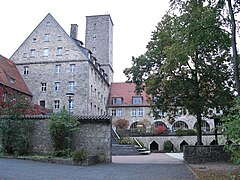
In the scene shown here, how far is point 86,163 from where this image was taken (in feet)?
50.0

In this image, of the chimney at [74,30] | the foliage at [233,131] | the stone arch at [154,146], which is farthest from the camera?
the chimney at [74,30]

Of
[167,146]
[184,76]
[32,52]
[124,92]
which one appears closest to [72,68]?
[32,52]

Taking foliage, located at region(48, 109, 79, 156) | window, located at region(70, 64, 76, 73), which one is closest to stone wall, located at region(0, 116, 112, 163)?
foliage, located at region(48, 109, 79, 156)

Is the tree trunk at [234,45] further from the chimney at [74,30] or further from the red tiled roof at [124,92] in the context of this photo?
the red tiled roof at [124,92]

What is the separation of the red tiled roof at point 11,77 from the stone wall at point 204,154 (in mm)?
21385

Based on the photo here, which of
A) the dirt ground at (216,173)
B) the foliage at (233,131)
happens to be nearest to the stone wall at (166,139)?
the dirt ground at (216,173)

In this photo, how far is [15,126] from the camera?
58.7ft

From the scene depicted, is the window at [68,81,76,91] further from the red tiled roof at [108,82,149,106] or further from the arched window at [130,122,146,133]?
the red tiled roof at [108,82,149,106]

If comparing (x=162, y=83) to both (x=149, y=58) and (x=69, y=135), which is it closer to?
(x=149, y=58)

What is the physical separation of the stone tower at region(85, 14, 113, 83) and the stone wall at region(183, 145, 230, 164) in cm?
3588

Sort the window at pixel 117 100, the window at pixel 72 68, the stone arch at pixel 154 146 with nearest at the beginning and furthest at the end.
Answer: the window at pixel 72 68, the stone arch at pixel 154 146, the window at pixel 117 100

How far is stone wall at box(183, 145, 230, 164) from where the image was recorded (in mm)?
18703

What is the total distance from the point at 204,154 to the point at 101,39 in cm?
3841

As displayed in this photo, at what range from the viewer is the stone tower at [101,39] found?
5338 cm
